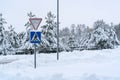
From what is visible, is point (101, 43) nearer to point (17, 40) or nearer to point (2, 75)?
point (17, 40)

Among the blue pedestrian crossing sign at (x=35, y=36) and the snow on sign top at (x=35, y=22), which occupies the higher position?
the snow on sign top at (x=35, y=22)

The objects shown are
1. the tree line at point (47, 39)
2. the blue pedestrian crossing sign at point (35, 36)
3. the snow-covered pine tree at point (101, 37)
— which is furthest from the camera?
the snow-covered pine tree at point (101, 37)

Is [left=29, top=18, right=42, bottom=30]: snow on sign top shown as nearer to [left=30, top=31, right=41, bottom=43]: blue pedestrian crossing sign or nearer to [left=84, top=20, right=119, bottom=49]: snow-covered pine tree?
[left=30, top=31, right=41, bottom=43]: blue pedestrian crossing sign

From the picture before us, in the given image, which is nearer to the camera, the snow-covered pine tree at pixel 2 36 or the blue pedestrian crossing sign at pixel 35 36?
the blue pedestrian crossing sign at pixel 35 36

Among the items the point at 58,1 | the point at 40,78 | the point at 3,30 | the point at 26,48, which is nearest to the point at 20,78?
the point at 40,78

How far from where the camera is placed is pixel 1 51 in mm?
39750

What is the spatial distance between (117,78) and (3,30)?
32.3 m

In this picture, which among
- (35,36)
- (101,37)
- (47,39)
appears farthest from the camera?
(101,37)

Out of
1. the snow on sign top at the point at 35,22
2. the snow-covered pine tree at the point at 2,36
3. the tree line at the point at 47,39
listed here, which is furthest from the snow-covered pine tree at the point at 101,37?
the snow on sign top at the point at 35,22

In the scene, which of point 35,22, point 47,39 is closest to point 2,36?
point 47,39

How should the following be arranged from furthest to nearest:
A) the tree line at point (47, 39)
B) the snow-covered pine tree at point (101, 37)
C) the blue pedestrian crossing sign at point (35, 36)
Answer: the snow-covered pine tree at point (101, 37) → the tree line at point (47, 39) → the blue pedestrian crossing sign at point (35, 36)

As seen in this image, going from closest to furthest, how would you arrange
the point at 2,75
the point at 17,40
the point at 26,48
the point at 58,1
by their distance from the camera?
the point at 2,75 → the point at 58,1 → the point at 26,48 → the point at 17,40

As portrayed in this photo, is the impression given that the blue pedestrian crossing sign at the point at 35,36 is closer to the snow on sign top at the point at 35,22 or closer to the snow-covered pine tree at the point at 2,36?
the snow on sign top at the point at 35,22

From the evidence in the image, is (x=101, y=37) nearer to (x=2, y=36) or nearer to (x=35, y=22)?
(x=2, y=36)
